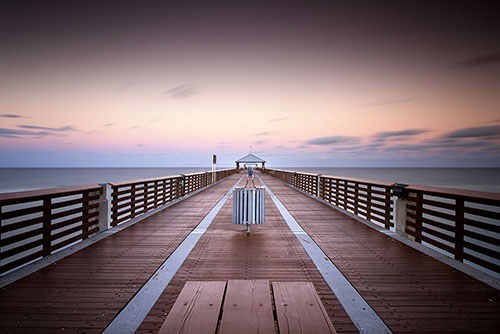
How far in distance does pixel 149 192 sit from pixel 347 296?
7.19 meters

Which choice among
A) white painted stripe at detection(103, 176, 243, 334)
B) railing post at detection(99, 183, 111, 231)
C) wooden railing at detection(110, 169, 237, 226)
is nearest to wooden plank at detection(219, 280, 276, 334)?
white painted stripe at detection(103, 176, 243, 334)

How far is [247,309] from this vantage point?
4.50 ft

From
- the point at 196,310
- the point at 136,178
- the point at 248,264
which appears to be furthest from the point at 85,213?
the point at 136,178

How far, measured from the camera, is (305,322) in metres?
1.26

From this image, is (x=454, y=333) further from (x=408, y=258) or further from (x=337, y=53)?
(x=337, y=53)

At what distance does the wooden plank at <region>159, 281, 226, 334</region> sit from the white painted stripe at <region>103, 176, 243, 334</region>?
126 cm

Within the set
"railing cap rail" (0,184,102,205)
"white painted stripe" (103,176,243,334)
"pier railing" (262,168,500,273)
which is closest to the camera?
"white painted stripe" (103,176,243,334)

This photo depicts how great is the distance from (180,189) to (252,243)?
759cm

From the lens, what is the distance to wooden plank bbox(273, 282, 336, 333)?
3.96 ft

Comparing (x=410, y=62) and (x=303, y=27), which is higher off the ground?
(x=303, y=27)

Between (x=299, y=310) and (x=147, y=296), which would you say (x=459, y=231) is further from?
(x=147, y=296)

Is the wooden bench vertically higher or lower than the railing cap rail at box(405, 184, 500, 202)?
lower

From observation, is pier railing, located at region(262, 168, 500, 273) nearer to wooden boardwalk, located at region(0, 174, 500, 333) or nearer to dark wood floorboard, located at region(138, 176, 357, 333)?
wooden boardwalk, located at region(0, 174, 500, 333)

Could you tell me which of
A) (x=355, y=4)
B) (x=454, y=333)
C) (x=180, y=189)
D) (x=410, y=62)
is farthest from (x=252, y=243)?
(x=410, y=62)
